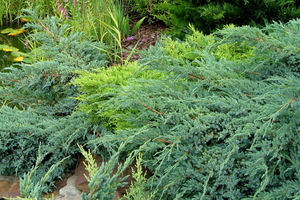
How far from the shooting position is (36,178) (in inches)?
90.7

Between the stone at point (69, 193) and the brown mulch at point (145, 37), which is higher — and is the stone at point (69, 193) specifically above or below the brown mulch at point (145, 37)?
below

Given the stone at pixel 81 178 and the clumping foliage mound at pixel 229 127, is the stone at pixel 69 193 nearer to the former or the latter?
the stone at pixel 81 178

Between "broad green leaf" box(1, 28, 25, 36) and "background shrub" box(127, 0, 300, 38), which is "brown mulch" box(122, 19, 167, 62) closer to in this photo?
"background shrub" box(127, 0, 300, 38)

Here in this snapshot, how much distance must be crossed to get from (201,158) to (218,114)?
10.1 inches

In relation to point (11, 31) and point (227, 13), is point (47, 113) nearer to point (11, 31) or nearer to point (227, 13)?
point (227, 13)

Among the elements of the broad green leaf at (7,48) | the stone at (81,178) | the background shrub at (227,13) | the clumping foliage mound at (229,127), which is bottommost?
the stone at (81,178)

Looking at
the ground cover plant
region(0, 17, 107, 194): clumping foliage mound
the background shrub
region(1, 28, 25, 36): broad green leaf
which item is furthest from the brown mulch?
the ground cover plant

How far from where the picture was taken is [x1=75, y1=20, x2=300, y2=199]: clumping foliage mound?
1.49 meters

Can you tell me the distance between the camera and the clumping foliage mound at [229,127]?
149 cm

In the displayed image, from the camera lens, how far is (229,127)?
1628 mm

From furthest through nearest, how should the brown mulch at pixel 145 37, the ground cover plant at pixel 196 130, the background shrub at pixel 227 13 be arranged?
the brown mulch at pixel 145 37
the background shrub at pixel 227 13
the ground cover plant at pixel 196 130

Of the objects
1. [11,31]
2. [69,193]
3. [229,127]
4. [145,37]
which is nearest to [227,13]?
[145,37]

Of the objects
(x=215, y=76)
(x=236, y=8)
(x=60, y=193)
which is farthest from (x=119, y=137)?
(x=236, y=8)

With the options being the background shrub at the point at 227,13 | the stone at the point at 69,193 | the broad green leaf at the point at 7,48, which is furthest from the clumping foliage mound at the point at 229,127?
the broad green leaf at the point at 7,48
